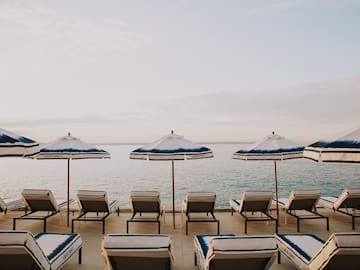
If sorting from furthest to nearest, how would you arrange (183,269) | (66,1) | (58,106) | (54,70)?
1. (58,106)
2. (54,70)
3. (66,1)
4. (183,269)

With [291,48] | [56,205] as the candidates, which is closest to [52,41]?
[56,205]

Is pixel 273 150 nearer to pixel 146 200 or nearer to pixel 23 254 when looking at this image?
pixel 146 200

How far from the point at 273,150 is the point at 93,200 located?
156 inches

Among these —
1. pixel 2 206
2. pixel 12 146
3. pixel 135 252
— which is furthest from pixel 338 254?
pixel 2 206

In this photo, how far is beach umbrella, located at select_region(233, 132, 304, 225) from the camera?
6.28 meters

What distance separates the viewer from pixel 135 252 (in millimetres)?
3127

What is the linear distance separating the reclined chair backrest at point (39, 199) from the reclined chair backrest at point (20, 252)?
3.29m

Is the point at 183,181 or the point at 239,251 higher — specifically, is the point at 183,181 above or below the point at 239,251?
below

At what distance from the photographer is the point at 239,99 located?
100 feet

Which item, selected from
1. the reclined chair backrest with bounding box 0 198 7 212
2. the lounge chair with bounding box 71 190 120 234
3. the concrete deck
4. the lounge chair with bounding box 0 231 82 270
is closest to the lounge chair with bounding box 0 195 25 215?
the reclined chair backrest with bounding box 0 198 7 212

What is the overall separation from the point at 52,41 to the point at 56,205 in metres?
9.32

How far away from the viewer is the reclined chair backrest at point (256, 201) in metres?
6.58

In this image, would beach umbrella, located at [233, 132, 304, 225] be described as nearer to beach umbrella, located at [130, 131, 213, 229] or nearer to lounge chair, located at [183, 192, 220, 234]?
beach umbrella, located at [130, 131, 213, 229]

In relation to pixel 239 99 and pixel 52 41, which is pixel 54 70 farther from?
pixel 239 99
